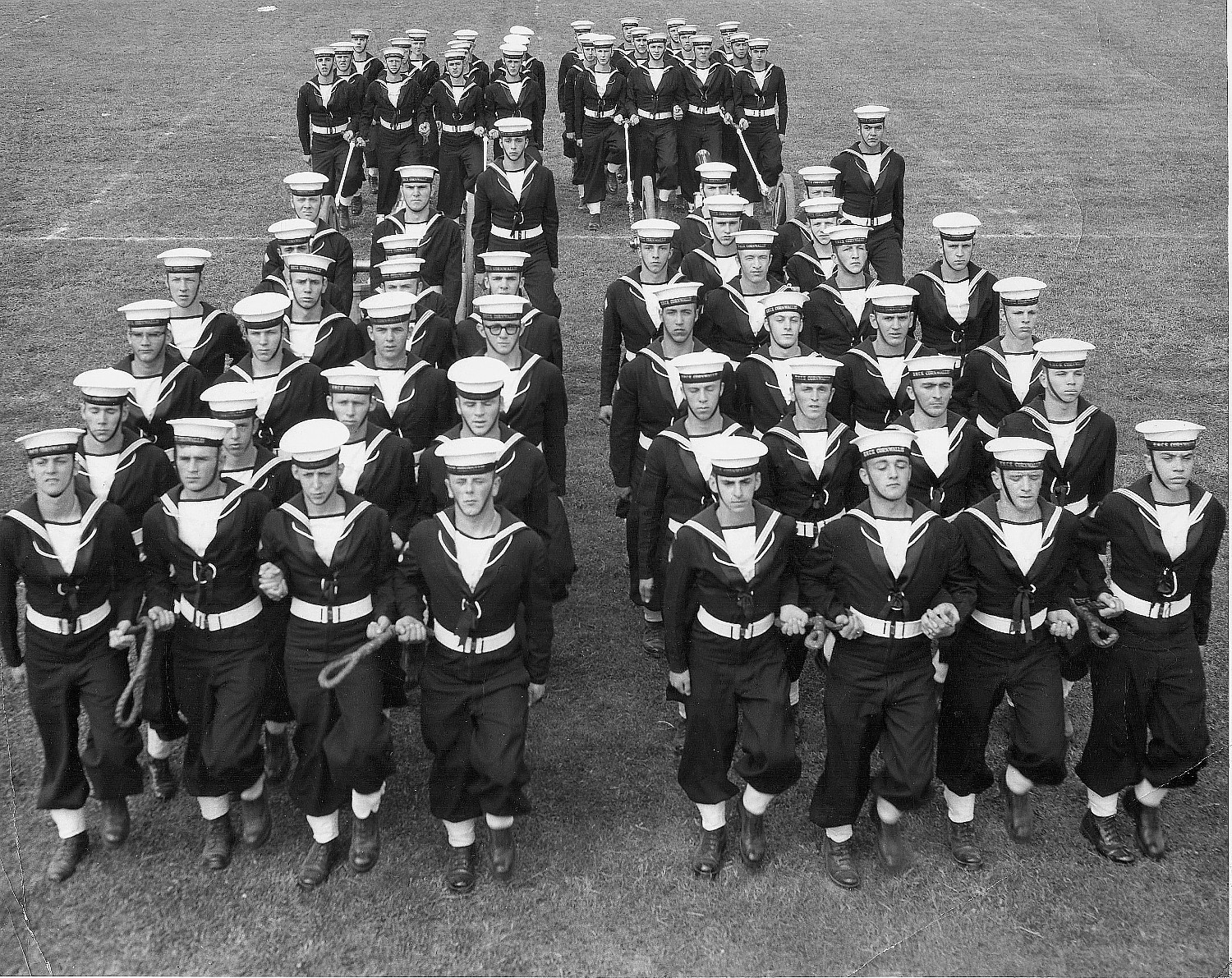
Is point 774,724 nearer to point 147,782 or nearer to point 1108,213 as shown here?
point 147,782

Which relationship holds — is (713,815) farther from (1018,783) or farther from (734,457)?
(734,457)

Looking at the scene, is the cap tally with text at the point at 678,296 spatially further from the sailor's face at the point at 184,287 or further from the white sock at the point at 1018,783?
the white sock at the point at 1018,783

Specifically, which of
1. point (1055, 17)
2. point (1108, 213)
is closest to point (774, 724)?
point (1108, 213)

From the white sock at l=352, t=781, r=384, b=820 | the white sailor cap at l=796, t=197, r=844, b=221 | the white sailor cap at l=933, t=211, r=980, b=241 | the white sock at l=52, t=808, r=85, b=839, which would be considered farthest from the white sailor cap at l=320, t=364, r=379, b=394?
the white sailor cap at l=796, t=197, r=844, b=221

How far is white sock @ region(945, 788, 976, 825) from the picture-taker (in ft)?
24.3

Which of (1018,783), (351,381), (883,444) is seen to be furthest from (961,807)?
(351,381)

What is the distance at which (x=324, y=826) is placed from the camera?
286 inches

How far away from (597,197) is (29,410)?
27.5 feet

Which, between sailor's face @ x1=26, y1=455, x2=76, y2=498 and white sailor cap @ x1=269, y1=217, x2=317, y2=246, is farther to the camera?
white sailor cap @ x1=269, y1=217, x2=317, y2=246

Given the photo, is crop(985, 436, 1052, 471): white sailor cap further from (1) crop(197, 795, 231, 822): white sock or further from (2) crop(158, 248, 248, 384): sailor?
(2) crop(158, 248, 248, 384): sailor

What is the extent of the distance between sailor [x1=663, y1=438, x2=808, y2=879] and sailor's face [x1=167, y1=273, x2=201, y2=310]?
4.92 m

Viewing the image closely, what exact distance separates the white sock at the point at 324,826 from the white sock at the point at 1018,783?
141 inches

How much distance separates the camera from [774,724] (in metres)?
7.10

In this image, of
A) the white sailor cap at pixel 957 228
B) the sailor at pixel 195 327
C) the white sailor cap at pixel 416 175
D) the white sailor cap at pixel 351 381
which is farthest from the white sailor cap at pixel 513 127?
the white sailor cap at pixel 351 381
